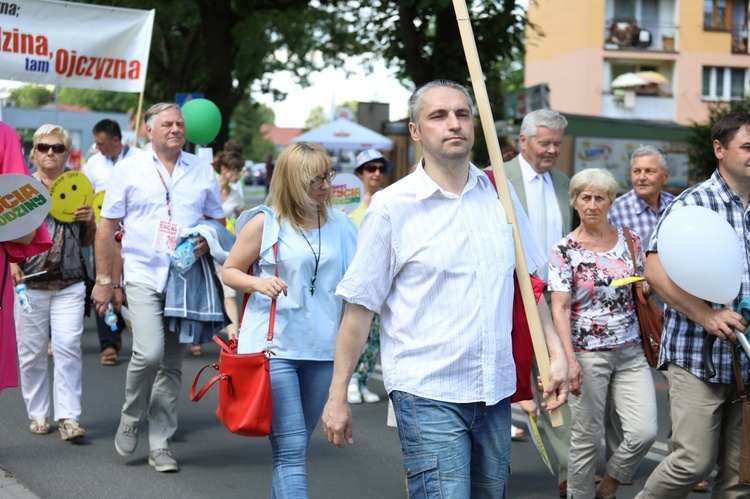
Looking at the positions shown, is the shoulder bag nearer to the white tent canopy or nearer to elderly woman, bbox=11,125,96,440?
elderly woman, bbox=11,125,96,440

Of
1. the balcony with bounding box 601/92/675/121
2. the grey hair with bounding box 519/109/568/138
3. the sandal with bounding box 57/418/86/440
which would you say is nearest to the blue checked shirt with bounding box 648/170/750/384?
the grey hair with bounding box 519/109/568/138

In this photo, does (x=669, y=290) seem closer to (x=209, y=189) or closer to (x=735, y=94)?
(x=209, y=189)

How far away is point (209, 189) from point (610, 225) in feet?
7.77

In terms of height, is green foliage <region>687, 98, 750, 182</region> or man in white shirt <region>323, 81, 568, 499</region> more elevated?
green foliage <region>687, 98, 750, 182</region>

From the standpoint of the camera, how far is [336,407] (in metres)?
3.68

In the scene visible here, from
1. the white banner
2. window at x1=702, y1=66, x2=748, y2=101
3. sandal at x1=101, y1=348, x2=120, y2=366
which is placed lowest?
sandal at x1=101, y1=348, x2=120, y2=366

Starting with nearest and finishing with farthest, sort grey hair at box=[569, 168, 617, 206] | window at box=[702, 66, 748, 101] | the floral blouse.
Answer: the floral blouse, grey hair at box=[569, 168, 617, 206], window at box=[702, 66, 748, 101]

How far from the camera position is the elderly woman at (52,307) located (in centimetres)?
715

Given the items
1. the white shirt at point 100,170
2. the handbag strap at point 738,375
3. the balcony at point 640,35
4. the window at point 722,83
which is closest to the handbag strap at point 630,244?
the handbag strap at point 738,375

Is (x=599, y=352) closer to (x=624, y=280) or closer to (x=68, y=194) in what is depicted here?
(x=624, y=280)

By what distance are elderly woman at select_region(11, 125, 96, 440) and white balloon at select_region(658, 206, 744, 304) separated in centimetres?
412

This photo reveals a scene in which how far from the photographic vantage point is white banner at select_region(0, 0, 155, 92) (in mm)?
8453

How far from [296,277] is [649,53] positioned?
49.1m

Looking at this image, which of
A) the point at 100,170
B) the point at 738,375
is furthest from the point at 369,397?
the point at 738,375
